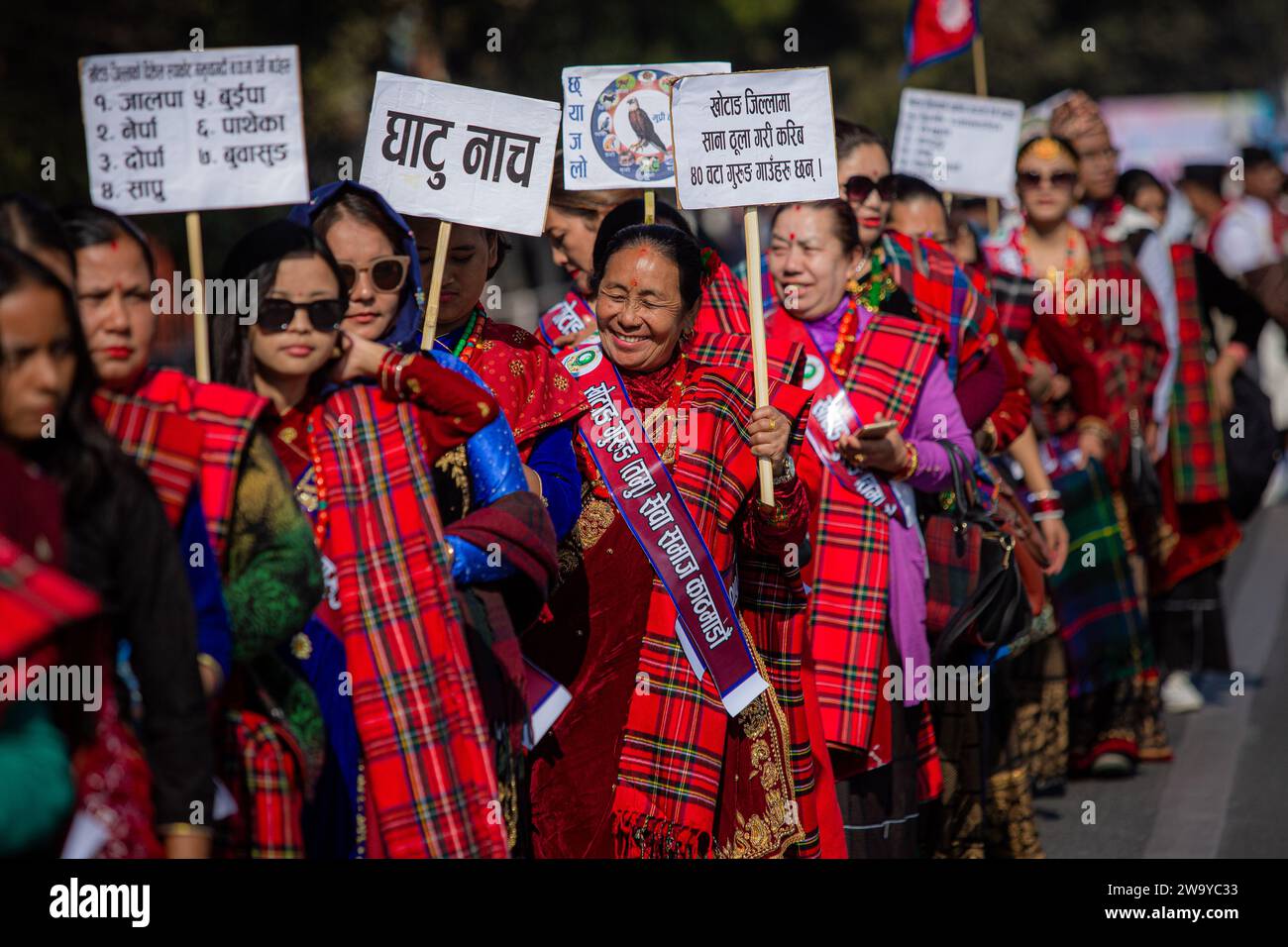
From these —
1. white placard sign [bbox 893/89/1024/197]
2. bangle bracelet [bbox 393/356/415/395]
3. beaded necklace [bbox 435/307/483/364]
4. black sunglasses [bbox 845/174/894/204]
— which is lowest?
bangle bracelet [bbox 393/356/415/395]

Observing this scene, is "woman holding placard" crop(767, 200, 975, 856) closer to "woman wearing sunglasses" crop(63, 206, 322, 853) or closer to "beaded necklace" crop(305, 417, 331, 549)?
"beaded necklace" crop(305, 417, 331, 549)

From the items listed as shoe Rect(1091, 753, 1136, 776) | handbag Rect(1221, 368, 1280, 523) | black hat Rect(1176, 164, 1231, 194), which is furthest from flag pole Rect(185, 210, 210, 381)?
black hat Rect(1176, 164, 1231, 194)

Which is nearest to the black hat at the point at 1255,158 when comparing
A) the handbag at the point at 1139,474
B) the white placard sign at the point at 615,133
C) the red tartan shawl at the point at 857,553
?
the handbag at the point at 1139,474

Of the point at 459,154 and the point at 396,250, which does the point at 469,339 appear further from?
the point at 396,250

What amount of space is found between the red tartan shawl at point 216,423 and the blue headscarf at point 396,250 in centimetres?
81

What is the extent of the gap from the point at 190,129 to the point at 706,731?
72.8 inches

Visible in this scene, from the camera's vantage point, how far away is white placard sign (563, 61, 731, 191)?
5555mm

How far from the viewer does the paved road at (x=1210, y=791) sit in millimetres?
6711

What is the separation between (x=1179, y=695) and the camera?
927cm

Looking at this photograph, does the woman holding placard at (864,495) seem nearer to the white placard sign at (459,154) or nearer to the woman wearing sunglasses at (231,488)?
the white placard sign at (459,154)

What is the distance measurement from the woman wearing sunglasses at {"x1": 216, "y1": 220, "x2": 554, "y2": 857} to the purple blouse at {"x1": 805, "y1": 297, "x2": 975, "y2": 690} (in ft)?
6.48

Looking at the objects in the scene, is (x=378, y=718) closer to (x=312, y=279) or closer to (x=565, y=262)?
(x=312, y=279)

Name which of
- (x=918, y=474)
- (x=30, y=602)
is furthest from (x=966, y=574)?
(x=30, y=602)

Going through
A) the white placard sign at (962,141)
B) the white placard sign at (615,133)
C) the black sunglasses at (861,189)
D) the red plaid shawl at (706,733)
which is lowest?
the red plaid shawl at (706,733)
